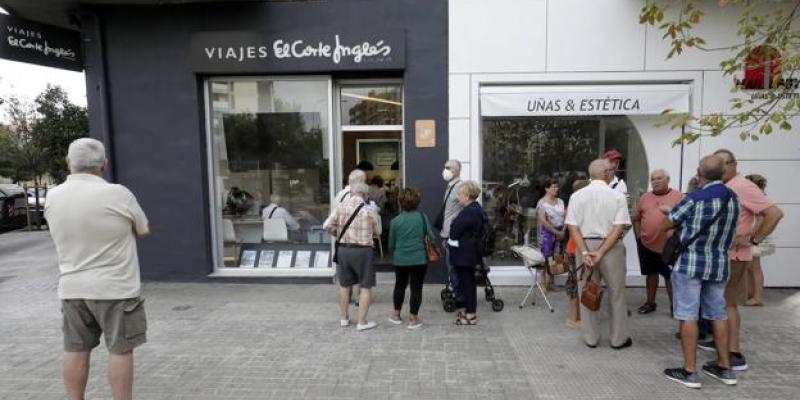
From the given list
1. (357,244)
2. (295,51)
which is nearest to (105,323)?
(357,244)

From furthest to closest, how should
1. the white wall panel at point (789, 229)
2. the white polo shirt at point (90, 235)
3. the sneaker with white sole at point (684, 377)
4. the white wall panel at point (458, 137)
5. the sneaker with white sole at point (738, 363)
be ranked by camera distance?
the white wall panel at point (458, 137)
the white wall panel at point (789, 229)
the sneaker with white sole at point (738, 363)
the sneaker with white sole at point (684, 377)
the white polo shirt at point (90, 235)

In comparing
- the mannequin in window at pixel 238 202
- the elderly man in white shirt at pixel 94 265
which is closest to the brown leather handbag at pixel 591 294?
the elderly man in white shirt at pixel 94 265

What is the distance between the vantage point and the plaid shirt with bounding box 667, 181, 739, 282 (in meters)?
3.68

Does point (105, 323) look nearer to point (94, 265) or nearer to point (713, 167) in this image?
point (94, 265)

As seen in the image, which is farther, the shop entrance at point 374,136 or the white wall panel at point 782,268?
the shop entrance at point 374,136

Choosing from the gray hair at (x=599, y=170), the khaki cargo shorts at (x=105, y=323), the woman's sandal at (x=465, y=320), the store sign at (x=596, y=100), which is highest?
the store sign at (x=596, y=100)

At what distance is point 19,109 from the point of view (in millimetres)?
21781

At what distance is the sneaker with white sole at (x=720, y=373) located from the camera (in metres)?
3.85

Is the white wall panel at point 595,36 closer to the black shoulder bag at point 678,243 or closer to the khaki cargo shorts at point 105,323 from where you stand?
the black shoulder bag at point 678,243

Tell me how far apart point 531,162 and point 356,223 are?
139 inches

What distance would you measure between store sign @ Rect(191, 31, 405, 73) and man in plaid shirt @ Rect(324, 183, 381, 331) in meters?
2.45

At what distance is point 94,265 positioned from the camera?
3057 millimetres

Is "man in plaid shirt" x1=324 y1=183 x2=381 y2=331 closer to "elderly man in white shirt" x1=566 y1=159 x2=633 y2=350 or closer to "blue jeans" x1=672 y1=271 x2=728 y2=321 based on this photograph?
"elderly man in white shirt" x1=566 y1=159 x2=633 y2=350

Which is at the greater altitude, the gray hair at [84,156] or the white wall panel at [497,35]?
the white wall panel at [497,35]
